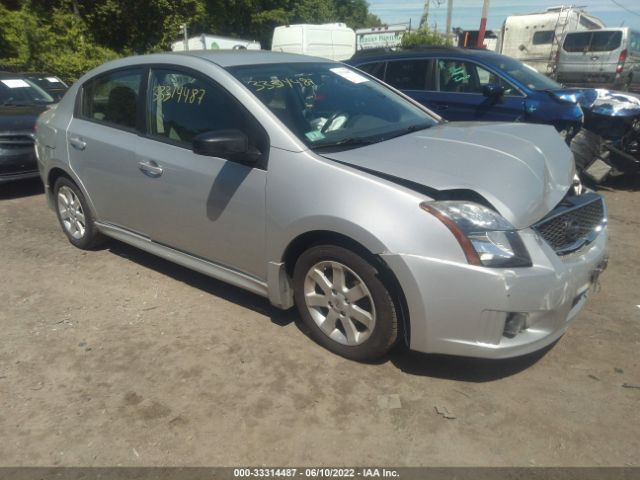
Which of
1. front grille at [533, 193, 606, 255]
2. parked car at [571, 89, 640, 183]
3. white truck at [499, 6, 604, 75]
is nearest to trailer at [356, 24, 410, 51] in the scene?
white truck at [499, 6, 604, 75]

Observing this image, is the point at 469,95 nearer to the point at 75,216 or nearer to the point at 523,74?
the point at 523,74

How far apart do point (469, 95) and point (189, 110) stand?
4183 millimetres

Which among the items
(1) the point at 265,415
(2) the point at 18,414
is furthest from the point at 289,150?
(2) the point at 18,414

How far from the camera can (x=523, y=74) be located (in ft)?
21.5

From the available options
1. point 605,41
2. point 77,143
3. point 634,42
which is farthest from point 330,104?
point 634,42

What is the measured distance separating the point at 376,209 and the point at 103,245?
318 centimetres

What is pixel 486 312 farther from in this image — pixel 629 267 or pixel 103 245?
pixel 103 245

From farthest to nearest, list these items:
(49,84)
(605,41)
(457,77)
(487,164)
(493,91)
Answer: (605,41) < (49,84) < (457,77) < (493,91) < (487,164)

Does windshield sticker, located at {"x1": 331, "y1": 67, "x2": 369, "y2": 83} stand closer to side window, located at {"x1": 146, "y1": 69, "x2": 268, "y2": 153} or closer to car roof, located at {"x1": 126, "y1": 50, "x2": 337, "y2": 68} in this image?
car roof, located at {"x1": 126, "y1": 50, "x2": 337, "y2": 68}

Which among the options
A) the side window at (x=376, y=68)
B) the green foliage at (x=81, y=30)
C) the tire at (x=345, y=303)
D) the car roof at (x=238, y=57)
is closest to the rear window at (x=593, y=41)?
the side window at (x=376, y=68)

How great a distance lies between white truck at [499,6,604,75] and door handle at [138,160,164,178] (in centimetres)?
1800

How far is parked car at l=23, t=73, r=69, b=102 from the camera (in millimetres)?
8086

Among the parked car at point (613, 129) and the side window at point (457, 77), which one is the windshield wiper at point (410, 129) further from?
the side window at point (457, 77)

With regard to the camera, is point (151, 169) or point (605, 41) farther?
point (605, 41)
